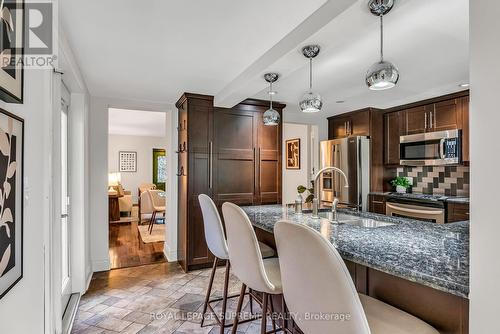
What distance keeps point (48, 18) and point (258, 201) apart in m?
2.97

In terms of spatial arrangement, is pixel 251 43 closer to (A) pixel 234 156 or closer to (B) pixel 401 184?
(A) pixel 234 156

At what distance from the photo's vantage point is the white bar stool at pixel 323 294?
896 millimetres

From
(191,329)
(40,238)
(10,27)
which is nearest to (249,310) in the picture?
(191,329)

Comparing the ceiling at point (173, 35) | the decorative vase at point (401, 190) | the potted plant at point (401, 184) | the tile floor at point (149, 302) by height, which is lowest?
the tile floor at point (149, 302)

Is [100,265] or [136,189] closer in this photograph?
[100,265]

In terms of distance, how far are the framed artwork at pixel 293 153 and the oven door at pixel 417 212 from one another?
236cm

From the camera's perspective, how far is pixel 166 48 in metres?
2.20

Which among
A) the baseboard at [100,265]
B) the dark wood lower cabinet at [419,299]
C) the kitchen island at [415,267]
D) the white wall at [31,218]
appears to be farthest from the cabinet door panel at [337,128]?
the white wall at [31,218]

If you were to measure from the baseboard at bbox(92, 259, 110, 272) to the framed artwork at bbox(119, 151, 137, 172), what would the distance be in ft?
19.5

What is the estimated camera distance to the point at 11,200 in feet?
3.24

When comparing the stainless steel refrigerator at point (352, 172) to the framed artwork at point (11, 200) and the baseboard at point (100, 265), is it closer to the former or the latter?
the baseboard at point (100, 265)

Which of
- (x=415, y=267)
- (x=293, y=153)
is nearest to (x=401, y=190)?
(x=293, y=153)

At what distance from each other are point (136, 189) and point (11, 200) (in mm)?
8729

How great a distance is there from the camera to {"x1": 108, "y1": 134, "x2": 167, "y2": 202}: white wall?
8867 millimetres
